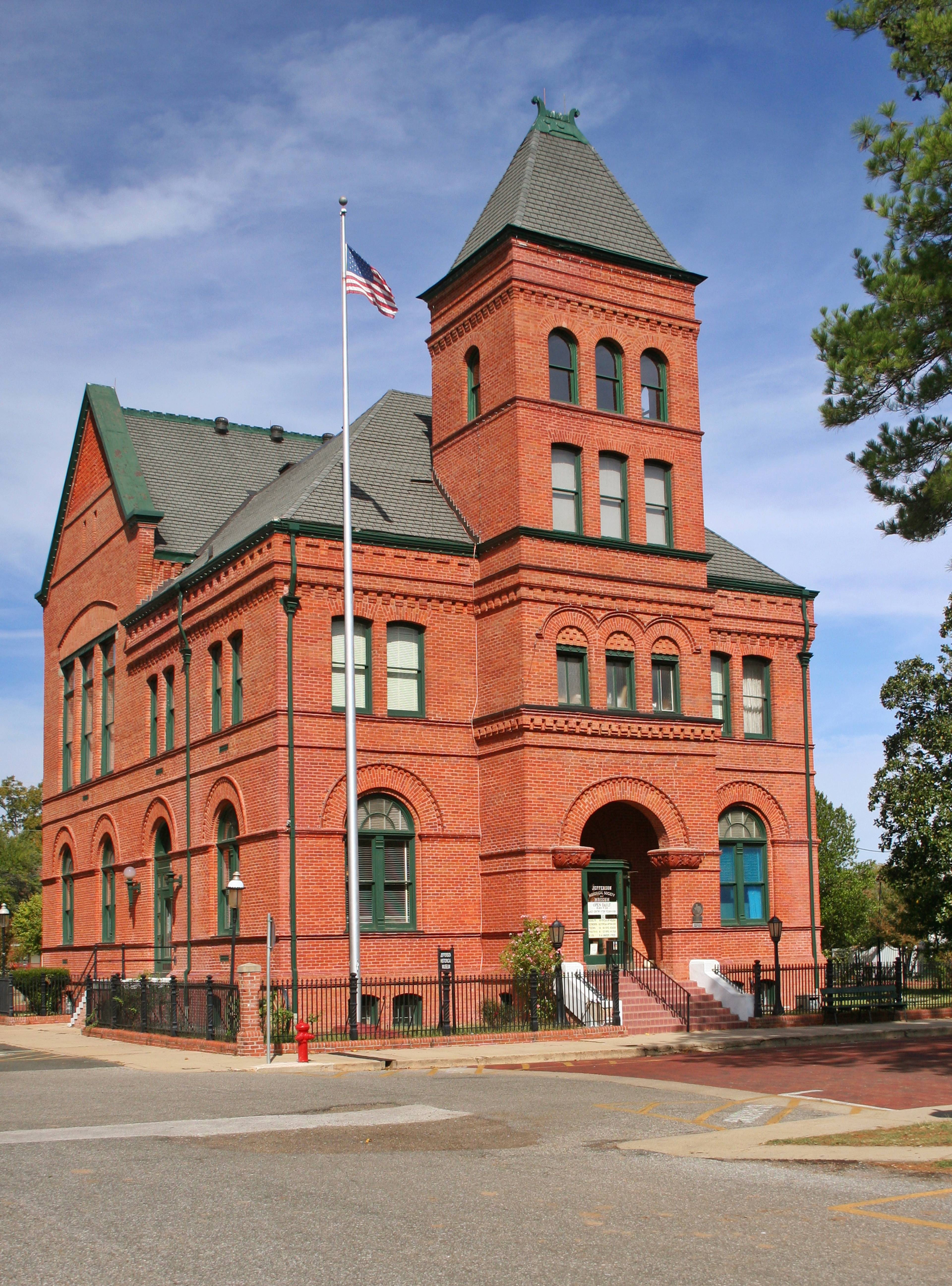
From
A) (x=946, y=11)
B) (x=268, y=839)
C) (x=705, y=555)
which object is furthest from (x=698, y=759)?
(x=946, y=11)

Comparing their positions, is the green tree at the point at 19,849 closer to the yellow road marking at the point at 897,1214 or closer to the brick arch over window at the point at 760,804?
the brick arch over window at the point at 760,804

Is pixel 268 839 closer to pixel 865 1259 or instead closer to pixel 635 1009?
pixel 635 1009

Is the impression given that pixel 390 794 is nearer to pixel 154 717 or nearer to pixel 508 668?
pixel 508 668

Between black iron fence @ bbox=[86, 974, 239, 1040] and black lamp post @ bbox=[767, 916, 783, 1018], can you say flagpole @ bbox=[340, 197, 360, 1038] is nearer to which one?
black iron fence @ bbox=[86, 974, 239, 1040]

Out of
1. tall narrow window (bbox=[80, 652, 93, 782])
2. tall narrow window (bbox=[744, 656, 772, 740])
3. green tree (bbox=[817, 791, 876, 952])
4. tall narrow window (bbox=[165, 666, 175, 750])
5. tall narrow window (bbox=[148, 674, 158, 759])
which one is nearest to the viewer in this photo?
tall narrow window (bbox=[165, 666, 175, 750])

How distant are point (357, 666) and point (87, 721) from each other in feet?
47.2

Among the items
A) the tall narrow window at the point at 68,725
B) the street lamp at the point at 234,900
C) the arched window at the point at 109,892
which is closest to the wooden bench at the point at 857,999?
the street lamp at the point at 234,900

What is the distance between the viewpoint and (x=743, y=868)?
3288cm

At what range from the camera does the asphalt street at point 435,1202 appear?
25.6 feet

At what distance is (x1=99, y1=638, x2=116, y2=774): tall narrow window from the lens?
125 ft

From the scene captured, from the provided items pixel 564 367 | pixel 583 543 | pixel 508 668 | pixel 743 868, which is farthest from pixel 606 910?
pixel 564 367

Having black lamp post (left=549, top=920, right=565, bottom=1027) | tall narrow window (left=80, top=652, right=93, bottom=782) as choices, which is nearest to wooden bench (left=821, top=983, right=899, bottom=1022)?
black lamp post (left=549, top=920, right=565, bottom=1027)

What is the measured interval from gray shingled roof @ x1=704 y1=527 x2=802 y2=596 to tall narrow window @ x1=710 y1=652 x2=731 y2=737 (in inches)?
75.7

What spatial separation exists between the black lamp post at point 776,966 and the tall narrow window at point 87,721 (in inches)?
797
